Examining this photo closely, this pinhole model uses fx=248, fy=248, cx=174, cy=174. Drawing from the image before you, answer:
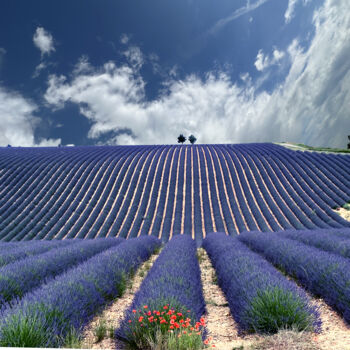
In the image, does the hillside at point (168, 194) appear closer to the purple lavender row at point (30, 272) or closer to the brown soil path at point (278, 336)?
the purple lavender row at point (30, 272)

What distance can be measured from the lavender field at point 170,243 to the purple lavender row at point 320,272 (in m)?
0.03

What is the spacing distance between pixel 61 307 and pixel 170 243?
649 centimetres

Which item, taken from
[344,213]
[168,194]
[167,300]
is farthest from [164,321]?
[344,213]

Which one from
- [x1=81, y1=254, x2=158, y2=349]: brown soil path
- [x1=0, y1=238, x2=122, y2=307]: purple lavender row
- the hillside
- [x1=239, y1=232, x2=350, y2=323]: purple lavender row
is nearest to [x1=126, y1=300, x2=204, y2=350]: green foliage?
[x1=81, y1=254, x2=158, y2=349]: brown soil path

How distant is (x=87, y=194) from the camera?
66.2ft

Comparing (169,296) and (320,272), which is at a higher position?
(169,296)

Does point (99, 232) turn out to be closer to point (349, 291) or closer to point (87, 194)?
point (87, 194)

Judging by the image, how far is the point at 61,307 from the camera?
10.3 ft

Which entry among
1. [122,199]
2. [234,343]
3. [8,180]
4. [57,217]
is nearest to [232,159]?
[122,199]

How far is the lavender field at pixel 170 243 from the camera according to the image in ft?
9.79

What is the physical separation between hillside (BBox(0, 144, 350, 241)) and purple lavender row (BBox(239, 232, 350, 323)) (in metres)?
9.35

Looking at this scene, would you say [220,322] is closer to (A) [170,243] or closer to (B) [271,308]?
(B) [271,308]

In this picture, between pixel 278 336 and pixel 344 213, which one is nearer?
pixel 278 336

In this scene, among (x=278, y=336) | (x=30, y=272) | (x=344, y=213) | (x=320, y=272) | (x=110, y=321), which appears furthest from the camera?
(x=344, y=213)
